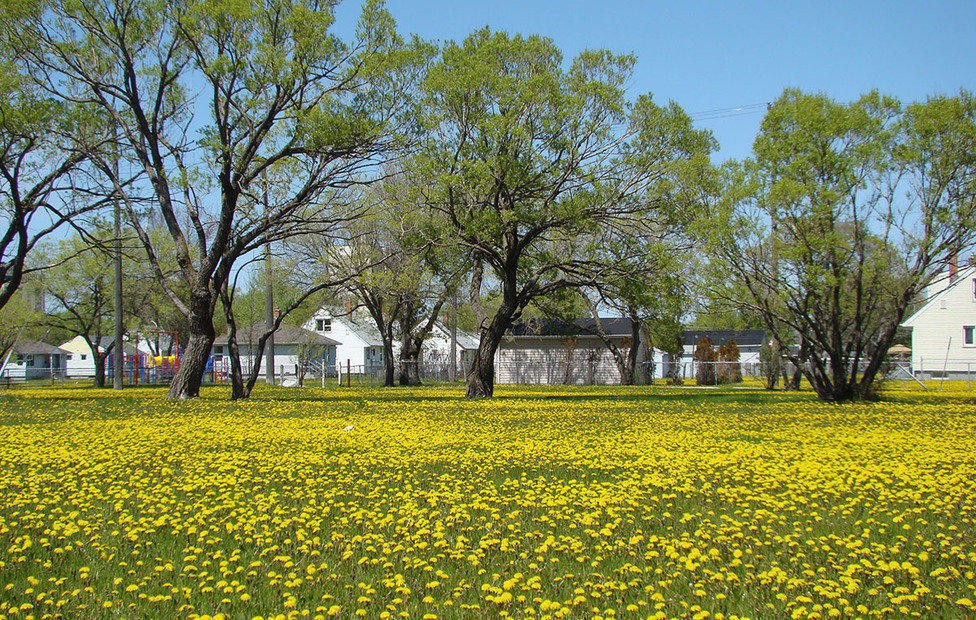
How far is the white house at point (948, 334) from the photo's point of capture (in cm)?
5622

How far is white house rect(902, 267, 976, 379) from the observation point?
56.2 meters

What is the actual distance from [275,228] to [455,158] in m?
6.29

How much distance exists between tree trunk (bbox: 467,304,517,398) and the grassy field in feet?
50.7

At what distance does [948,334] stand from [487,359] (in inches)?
1601

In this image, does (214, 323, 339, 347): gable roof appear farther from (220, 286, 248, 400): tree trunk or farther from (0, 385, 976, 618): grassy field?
(0, 385, 976, 618): grassy field

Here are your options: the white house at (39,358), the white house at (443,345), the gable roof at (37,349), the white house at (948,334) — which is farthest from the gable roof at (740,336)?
the gable roof at (37,349)

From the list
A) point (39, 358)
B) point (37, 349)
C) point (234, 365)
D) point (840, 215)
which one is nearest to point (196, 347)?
point (234, 365)

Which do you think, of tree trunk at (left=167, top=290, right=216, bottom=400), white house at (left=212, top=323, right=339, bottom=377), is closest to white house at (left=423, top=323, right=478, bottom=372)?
white house at (left=212, top=323, right=339, bottom=377)

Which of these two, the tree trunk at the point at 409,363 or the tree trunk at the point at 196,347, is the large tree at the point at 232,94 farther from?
the tree trunk at the point at 409,363

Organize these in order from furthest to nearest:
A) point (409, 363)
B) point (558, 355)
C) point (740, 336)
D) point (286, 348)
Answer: point (740, 336) → point (286, 348) → point (558, 355) → point (409, 363)

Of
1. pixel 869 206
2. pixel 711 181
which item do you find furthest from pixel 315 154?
pixel 869 206

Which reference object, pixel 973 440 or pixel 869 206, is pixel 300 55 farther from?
pixel 973 440

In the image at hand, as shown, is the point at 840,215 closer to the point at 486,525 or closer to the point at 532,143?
the point at 532,143

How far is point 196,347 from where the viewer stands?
89.4 feet
